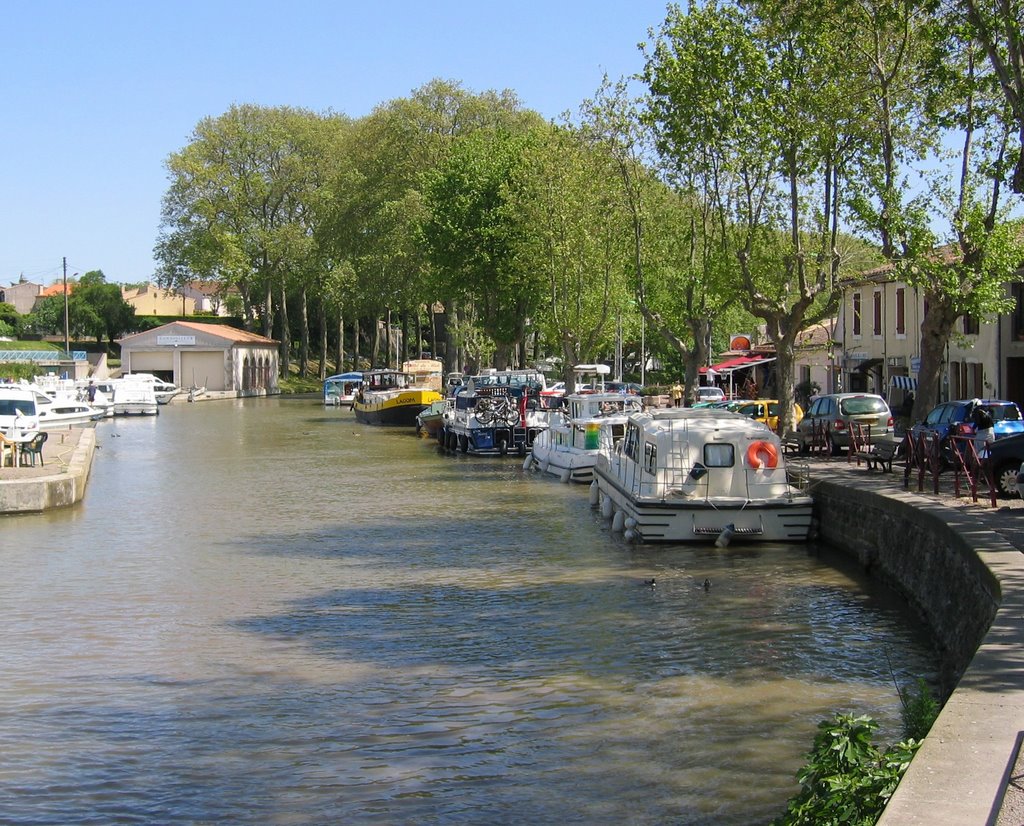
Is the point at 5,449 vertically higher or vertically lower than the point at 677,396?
lower

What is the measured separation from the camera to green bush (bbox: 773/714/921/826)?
684 cm

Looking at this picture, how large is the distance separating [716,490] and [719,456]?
1.98 ft

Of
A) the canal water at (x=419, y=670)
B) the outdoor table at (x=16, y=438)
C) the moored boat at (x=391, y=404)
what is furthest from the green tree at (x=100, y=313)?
the canal water at (x=419, y=670)

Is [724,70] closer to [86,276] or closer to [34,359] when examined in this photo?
[34,359]

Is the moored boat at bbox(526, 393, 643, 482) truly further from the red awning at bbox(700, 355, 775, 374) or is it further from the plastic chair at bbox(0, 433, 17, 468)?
the red awning at bbox(700, 355, 775, 374)

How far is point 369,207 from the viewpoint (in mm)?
83250

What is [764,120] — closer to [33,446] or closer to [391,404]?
[33,446]

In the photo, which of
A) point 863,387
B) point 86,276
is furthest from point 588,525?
point 86,276

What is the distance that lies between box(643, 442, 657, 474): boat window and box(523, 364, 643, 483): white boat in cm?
770

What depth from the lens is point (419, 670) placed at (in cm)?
1367

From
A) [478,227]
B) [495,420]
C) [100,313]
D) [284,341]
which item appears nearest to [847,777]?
[495,420]

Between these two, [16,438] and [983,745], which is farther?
[16,438]

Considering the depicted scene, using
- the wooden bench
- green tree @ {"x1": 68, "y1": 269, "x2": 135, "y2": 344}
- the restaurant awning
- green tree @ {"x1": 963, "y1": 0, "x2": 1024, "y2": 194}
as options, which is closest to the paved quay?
green tree @ {"x1": 963, "y1": 0, "x2": 1024, "y2": 194}

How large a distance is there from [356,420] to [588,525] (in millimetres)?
40510
